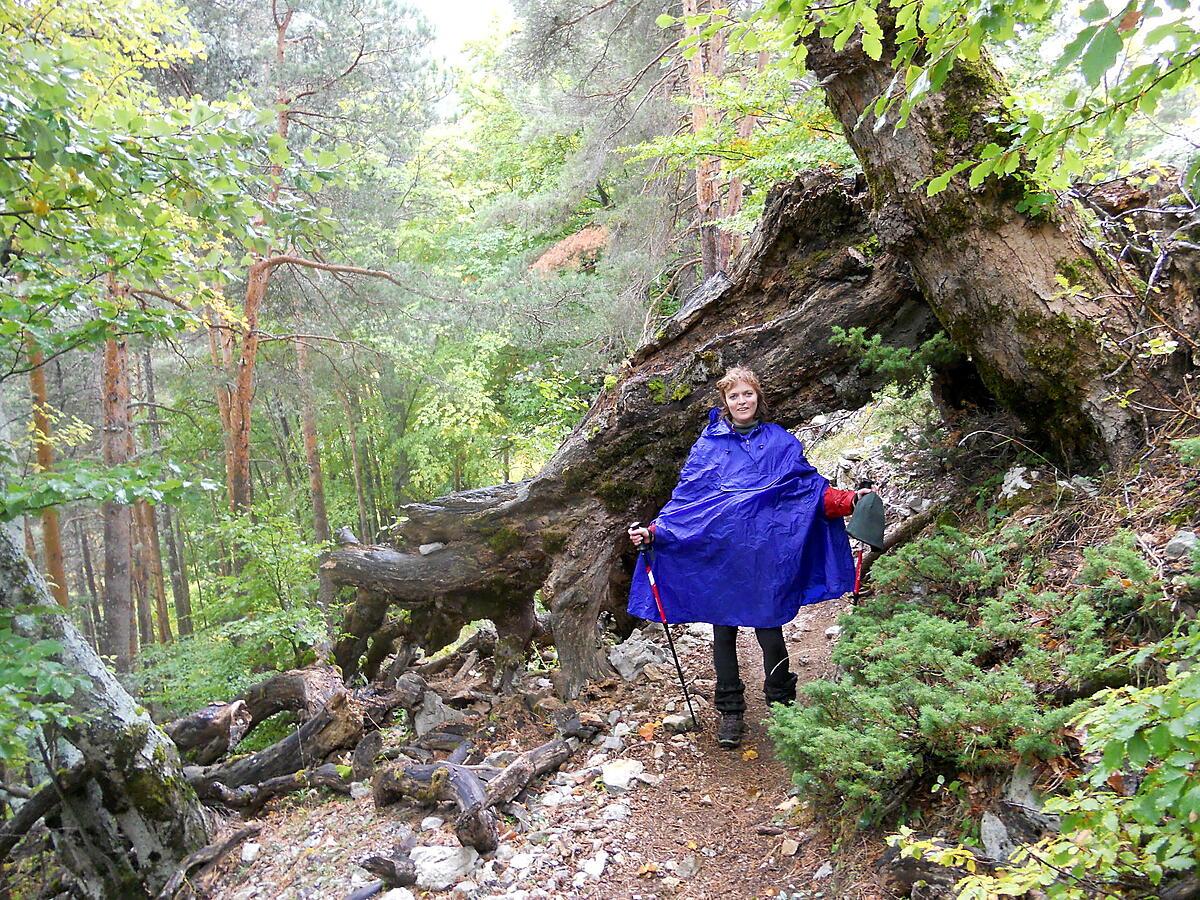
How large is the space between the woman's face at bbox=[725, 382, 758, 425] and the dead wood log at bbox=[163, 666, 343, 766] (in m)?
3.87

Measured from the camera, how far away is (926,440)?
17.5 ft

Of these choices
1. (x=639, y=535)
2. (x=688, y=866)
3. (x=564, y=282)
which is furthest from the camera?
(x=564, y=282)

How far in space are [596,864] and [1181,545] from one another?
2.85 m

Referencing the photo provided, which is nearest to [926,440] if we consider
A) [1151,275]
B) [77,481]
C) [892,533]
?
[892,533]

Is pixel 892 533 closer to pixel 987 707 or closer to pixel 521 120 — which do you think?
pixel 987 707

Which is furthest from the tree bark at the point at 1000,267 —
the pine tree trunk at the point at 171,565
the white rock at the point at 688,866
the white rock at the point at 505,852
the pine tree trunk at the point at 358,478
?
the pine tree trunk at the point at 171,565

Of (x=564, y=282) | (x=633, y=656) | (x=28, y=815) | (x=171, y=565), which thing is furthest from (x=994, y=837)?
(x=171, y=565)

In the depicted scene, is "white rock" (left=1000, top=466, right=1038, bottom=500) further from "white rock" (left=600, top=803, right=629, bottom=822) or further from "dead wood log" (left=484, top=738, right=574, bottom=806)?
"dead wood log" (left=484, top=738, right=574, bottom=806)

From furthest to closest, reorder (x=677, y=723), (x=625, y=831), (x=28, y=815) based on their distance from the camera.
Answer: (x=28, y=815) → (x=677, y=723) → (x=625, y=831)

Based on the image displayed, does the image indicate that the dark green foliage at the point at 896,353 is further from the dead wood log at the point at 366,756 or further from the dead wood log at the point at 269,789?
the dead wood log at the point at 269,789

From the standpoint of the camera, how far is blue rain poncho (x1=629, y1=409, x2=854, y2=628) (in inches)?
168

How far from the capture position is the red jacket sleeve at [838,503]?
4168 millimetres

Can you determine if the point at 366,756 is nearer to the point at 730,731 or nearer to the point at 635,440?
the point at 730,731

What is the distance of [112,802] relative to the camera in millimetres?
4602
